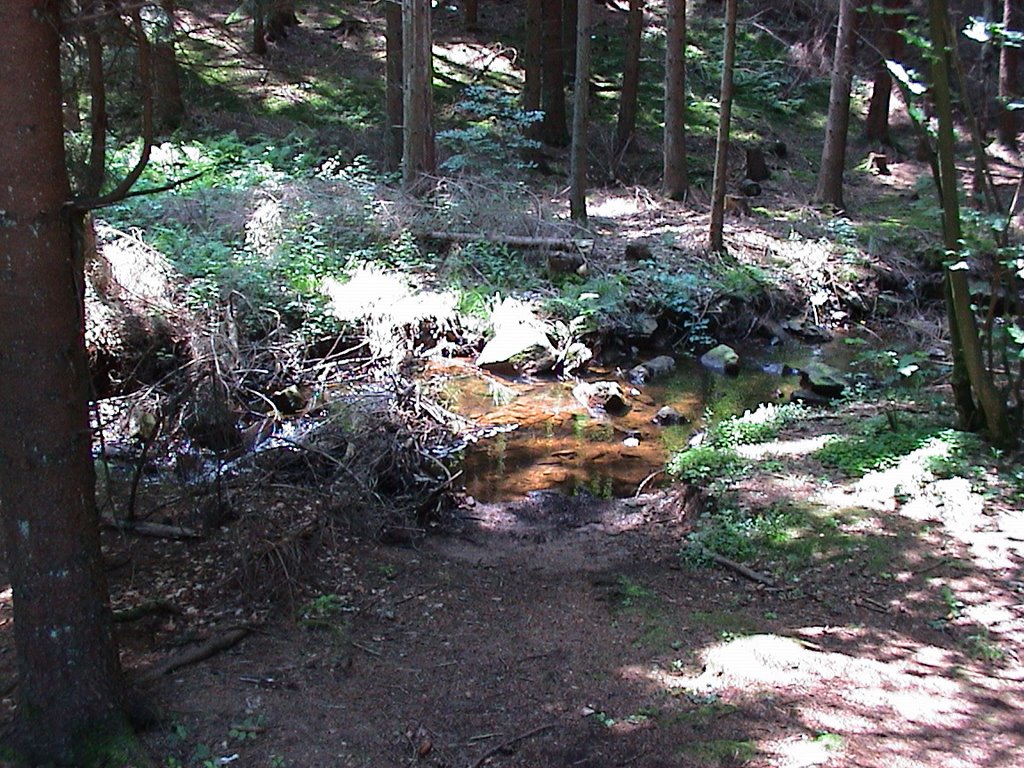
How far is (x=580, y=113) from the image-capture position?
15438mm

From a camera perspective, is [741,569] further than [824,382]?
No

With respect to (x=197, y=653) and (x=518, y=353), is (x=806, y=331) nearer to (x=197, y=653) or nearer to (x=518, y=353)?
(x=518, y=353)

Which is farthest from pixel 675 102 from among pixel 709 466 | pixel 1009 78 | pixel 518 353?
pixel 709 466

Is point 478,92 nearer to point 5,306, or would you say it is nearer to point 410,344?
point 410,344

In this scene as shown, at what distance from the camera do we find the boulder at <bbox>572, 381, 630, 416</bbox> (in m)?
11.8

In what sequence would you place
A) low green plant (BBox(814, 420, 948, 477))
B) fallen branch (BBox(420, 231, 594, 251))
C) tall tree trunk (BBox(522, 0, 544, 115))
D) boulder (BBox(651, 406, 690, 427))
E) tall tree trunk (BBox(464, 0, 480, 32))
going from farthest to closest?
tall tree trunk (BBox(464, 0, 480, 32)) → tall tree trunk (BBox(522, 0, 544, 115)) → fallen branch (BBox(420, 231, 594, 251)) → boulder (BBox(651, 406, 690, 427)) → low green plant (BBox(814, 420, 948, 477))

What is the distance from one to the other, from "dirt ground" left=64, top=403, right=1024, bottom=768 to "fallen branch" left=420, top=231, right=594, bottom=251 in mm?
8540

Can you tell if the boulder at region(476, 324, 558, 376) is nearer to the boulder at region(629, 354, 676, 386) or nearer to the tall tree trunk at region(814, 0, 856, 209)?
the boulder at region(629, 354, 676, 386)

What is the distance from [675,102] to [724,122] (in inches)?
137

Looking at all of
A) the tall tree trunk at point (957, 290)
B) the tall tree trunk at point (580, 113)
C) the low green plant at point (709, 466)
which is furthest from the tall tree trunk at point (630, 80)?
the tall tree trunk at point (957, 290)

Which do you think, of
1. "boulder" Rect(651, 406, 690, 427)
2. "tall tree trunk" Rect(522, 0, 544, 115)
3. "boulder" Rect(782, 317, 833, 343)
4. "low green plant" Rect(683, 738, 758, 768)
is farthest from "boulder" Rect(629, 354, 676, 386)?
"tall tree trunk" Rect(522, 0, 544, 115)

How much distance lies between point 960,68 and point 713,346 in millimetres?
7772

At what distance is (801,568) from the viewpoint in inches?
251

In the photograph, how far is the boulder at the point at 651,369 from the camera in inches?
516
